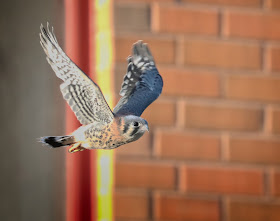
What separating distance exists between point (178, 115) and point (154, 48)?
0.13m

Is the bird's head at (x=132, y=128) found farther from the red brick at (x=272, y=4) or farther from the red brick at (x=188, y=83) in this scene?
the red brick at (x=272, y=4)

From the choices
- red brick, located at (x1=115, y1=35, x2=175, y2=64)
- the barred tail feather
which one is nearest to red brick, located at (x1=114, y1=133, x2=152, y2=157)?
red brick, located at (x1=115, y1=35, x2=175, y2=64)

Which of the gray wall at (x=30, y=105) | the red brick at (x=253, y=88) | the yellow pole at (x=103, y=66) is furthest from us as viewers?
the red brick at (x=253, y=88)

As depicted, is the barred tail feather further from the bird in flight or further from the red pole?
the red pole

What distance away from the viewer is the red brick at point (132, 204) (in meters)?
0.76

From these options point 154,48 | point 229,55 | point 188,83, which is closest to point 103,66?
point 154,48

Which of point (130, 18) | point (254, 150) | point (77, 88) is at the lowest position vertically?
point (254, 150)

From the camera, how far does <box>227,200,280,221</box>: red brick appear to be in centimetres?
90

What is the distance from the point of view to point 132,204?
77 cm

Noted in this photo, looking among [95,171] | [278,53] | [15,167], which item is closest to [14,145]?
[15,167]

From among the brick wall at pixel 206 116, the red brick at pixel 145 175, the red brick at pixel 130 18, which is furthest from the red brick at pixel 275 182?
the red brick at pixel 130 18

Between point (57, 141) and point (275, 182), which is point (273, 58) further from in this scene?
point (57, 141)

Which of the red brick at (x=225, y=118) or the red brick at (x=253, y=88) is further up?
the red brick at (x=253, y=88)

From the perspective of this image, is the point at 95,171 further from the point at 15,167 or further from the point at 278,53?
the point at 278,53
